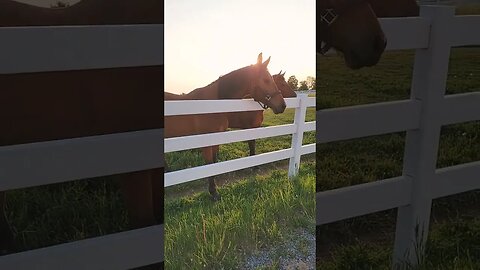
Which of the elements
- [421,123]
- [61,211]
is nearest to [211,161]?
[61,211]

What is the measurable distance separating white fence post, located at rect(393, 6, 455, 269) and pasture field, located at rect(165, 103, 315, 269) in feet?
2.24

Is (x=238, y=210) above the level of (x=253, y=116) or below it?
below

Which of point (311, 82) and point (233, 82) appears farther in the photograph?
point (311, 82)

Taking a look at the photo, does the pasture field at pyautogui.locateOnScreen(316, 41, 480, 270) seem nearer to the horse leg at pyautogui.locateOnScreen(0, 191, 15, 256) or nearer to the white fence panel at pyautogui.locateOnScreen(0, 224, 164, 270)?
the white fence panel at pyautogui.locateOnScreen(0, 224, 164, 270)

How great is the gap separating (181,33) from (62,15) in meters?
0.24

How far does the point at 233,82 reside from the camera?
1.57 m

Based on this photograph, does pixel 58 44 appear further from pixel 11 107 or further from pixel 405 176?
pixel 405 176

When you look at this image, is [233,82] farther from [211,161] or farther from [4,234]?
[4,234]

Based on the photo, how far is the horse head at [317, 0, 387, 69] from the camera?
1.89 m

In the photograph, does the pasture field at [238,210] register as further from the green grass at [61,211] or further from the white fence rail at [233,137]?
the green grass at [61,211]

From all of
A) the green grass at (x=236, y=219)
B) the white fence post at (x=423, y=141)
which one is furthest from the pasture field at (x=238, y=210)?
the white fence post at (x=423, y=141)

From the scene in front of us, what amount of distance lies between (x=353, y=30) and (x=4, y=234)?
1.06 m

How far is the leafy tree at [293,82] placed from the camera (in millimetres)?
1681

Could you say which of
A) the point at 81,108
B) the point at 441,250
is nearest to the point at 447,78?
the point at 441,250
